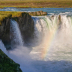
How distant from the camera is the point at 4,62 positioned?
21.5 ft

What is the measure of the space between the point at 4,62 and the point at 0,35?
7517mm

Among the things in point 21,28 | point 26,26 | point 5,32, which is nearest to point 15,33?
point 21,28

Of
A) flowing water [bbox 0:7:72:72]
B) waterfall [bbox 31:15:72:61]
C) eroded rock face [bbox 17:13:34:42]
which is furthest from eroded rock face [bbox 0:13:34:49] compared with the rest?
waterfall [bbox 31:15:72:61]

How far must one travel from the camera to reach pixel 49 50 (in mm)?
16438

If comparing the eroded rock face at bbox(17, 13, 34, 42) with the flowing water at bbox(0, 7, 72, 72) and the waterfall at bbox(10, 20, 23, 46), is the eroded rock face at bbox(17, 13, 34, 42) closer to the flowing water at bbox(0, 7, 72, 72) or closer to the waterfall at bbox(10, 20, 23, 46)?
the flowing water at bbox(0, 7, 72, 72)

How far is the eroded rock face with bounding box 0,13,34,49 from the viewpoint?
46.4 feet

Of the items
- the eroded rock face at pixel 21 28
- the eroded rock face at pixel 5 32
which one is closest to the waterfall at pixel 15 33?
the eroded rock face at pixel 21 28

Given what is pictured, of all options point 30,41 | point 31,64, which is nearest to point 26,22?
point 30,41

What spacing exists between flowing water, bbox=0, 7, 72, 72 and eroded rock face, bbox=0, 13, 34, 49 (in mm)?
931

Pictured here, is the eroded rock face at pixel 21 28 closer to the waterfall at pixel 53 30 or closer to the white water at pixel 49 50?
the white water at pixel 49 50

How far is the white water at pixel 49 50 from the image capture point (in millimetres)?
11448

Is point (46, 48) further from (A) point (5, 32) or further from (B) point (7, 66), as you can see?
(B) point (7, 66)

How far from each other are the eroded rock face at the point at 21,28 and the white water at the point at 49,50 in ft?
3.49

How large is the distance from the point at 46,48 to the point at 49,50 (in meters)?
0.98
